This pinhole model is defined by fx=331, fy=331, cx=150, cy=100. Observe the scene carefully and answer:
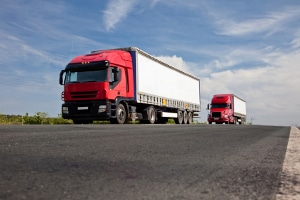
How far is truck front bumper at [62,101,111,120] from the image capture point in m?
15.1

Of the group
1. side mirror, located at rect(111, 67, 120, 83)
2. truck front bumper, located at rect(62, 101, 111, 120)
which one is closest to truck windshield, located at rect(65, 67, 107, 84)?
side mirror, located at rect(111, 67, 120, 83)

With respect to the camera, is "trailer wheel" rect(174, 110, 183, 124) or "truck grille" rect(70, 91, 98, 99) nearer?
"truck grille" rect(70, 91, 98, 99)

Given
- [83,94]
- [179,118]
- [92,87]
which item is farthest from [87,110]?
[179,118]

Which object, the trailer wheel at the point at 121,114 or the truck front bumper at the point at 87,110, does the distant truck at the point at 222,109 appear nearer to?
the trailer wheel at the point at 121,114

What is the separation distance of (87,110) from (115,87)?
169 cm

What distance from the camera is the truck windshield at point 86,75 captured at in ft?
49.8

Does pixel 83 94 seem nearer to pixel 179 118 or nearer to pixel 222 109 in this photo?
pixel 179 118

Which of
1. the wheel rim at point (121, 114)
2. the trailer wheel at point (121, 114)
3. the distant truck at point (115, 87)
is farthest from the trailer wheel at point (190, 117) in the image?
the wheel rim at point (121, 114)

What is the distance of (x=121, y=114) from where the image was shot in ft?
53.2

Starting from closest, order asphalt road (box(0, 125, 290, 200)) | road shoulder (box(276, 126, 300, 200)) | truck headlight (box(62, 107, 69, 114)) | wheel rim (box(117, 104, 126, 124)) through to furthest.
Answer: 1. asphalt road (box(0, 125, 290, 200))
2. road shoulder (box(276, 126, 300, 200))
3. truck headlight (box(62, 107, 69, 114))
4. wheel rim (box(117, 104, 126, 124))

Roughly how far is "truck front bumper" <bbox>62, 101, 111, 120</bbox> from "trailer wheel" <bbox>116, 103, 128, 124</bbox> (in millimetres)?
726

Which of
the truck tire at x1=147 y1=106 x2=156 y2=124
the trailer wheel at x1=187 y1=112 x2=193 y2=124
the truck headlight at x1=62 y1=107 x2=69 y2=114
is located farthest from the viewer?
the trailer wheel at x1=187 y1=112 x2=193 y2=124

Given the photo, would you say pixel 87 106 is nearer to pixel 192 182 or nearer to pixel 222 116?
pixel 192 182

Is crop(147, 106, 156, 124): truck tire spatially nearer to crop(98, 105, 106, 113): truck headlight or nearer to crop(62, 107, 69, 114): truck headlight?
crop(98, 105, 106, 113): truck headlight
